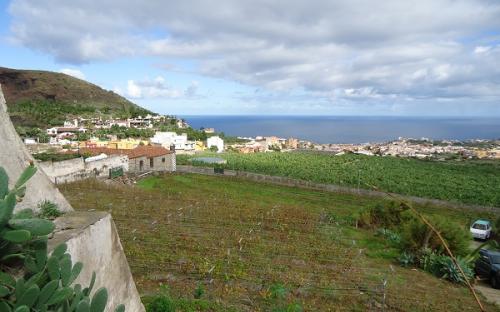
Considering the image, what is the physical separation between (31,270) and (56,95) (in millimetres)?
146321

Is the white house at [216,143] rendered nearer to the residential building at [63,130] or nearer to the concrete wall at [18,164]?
the residential building at [63,130]

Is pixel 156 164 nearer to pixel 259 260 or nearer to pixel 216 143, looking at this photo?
pixel 259 260

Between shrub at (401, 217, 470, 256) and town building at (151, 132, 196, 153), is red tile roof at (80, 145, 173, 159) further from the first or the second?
shrub at (401, 217, 470, 256)

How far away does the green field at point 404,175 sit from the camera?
41.4 meters

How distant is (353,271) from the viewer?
1268cm

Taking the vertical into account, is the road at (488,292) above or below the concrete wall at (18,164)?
below

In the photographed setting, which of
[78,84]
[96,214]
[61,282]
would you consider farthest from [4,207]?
[78,84]

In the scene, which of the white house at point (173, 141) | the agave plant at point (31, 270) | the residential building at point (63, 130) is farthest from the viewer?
the residential building at point (63, 130)

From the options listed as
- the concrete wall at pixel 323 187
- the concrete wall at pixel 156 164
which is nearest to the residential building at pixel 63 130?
the concrete wall at pixel 156 164

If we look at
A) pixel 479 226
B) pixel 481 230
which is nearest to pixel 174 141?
pixel 479 226

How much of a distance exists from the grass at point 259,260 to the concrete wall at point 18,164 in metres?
4.80

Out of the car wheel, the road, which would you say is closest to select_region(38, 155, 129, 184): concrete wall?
the road

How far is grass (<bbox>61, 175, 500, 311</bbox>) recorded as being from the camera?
33.0 ft

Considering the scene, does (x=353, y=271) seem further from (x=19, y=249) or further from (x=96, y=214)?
(x=19, y=249)
